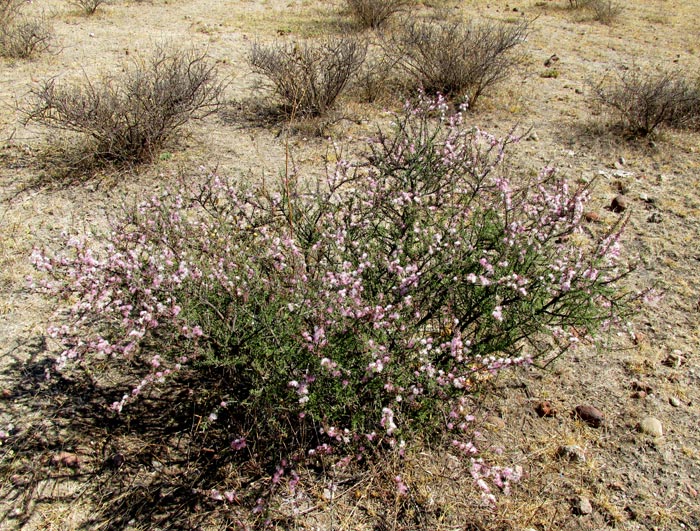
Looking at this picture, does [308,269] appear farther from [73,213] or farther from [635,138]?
[635,138]

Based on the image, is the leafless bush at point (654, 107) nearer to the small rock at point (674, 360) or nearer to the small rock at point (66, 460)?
the small rock at point (674, 360)

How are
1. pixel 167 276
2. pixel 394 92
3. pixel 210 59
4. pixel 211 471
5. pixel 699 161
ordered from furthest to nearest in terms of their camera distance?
1. pixel 210 59
2. pixel 394 92
3. pixel 699 161
4. pixel 211 471
5. pixel 167 276

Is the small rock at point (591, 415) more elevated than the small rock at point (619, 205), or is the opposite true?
the small rock at point (619, 205)

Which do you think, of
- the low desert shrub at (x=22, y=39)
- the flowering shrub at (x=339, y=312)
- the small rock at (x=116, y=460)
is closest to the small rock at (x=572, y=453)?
the flowering shrub at (x=339, y=312)

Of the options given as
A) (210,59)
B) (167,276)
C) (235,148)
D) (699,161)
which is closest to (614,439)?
(167,276)

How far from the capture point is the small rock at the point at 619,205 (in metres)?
5.16

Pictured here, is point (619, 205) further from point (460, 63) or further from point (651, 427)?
point (460, 63)

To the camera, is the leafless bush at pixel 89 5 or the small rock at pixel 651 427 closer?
the small rock at pixel 651 427

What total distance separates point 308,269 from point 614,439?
2.04 meters

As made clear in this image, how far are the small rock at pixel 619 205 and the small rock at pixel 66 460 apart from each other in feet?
16.0

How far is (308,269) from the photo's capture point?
3090 millimetres

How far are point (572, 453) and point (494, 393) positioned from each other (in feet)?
1.79

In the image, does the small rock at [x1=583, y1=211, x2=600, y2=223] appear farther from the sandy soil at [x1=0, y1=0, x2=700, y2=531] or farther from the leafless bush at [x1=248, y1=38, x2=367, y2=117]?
the leafless bush at [x1=248, y1=38, x2=367, y2=117]

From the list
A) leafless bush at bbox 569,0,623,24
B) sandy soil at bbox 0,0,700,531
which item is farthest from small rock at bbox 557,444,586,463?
leafless bush at bbox 569,0,623,24
